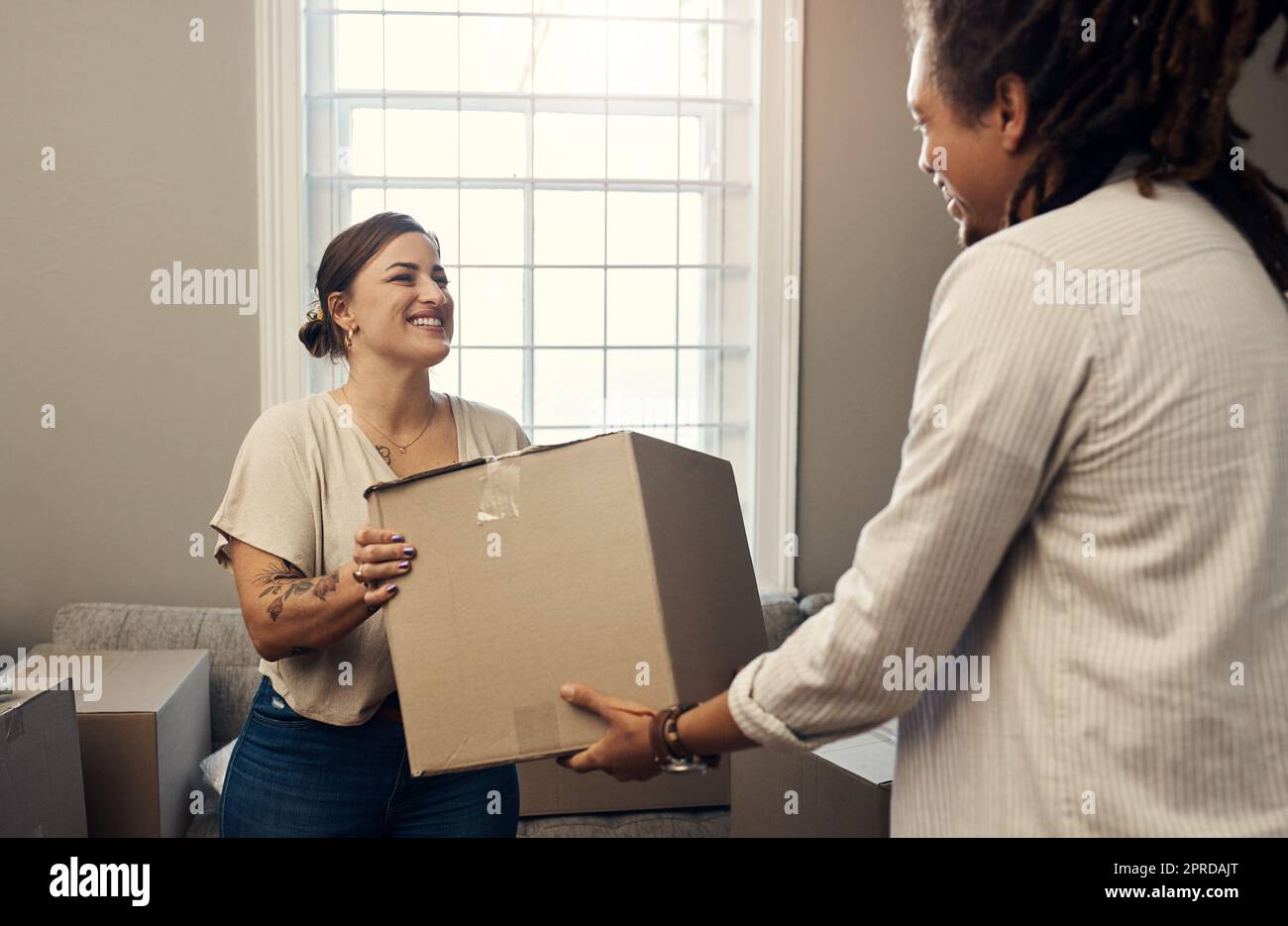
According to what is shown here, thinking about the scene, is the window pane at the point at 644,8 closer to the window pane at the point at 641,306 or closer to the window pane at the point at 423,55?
the window pane at the point at 423,55

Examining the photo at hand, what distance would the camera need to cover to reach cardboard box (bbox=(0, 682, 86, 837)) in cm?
158

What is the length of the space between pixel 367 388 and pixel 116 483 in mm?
1650

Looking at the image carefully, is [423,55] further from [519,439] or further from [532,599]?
[532,599]

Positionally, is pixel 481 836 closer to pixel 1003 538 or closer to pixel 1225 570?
pixel 1003 538

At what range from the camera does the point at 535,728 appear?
117 centimetres

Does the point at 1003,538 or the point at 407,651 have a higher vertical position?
the point at 1003,538

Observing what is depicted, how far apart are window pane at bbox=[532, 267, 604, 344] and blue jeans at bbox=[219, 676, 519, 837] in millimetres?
1739

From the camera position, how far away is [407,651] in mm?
1199

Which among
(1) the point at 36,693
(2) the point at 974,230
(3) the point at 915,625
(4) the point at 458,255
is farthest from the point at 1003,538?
(4) the point at 458,255

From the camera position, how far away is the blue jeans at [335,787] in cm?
141

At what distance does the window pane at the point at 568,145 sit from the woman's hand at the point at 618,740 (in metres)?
2.15

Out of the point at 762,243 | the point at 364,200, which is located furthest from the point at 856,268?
the point at 364,200

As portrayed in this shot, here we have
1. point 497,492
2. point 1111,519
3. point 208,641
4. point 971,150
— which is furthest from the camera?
point 208,641

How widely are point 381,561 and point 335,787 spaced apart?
1.31ft
